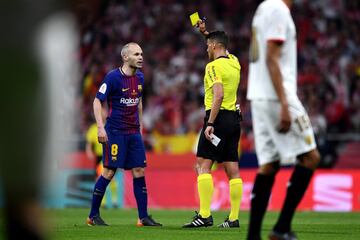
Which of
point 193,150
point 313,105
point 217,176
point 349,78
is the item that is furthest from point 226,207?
point 349,78

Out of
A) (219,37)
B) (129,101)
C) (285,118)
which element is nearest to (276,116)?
(285,118)

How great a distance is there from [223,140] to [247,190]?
317 inches

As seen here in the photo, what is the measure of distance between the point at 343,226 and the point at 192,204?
810 centimetres

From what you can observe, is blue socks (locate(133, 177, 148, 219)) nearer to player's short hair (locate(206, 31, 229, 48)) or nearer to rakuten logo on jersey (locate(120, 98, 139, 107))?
rakuten logo on jersey (locate(120, 98, 139, 107))

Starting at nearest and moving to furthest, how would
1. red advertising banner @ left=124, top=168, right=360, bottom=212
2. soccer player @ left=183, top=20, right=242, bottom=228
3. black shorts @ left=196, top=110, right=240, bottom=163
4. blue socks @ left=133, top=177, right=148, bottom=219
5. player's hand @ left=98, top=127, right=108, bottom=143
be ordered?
soccer player @ left=183, top=20, right=242, bottom=228 → black shorts @ left=196, top=110, right=240, bottom=163 → player's hand @ left=98, top=127, right=108, bottom=143 → blue socks @ left=133, top=177, right=148, bottom=219 → red advertising banner @ left=124, top=168, right=360, bottom=212

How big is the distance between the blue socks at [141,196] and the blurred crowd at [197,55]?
9458mm

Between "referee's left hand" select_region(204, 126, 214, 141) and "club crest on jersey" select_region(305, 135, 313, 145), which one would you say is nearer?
"club crest on jersey" select_region(305, 135, 313, 145)

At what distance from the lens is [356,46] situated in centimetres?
2522

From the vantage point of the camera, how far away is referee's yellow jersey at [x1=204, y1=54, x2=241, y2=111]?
38.1ft

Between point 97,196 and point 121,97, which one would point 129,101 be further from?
point 97,196

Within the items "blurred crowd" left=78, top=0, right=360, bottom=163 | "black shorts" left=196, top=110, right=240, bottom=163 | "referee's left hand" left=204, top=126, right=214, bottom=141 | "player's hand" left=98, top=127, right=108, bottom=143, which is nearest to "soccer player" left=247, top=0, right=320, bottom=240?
"referee's left hand" left=204, top=126, right=214, bottom=141

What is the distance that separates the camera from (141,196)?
12172 millimetres

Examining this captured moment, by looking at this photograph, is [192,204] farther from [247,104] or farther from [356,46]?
[356,46]

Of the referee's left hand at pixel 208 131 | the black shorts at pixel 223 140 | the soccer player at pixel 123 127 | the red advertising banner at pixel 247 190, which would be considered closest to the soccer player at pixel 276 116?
the referee's left hand at pixel 208 131
